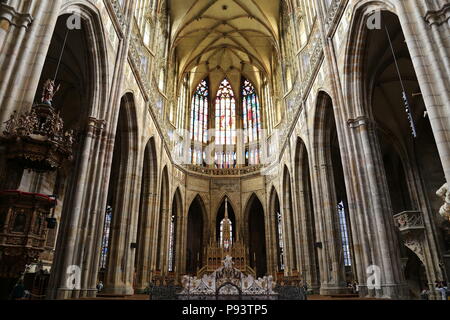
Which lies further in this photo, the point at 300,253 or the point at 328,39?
the point at 300,253

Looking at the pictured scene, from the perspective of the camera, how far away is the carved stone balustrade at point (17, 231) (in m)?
6.21

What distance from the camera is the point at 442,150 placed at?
6.71 meters

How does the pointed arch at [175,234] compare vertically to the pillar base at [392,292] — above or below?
above

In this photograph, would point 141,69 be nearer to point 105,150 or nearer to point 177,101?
point 105,150

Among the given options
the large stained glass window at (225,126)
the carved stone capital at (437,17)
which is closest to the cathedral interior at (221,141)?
the carved stone capital at (437,17)

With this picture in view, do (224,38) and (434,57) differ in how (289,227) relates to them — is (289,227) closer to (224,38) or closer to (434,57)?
(434,57)

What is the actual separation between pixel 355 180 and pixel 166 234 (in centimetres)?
1649

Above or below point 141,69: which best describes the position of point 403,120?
below

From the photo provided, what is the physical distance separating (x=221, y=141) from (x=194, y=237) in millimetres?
10577

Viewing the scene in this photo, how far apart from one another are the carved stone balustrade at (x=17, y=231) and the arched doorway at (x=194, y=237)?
78.1 ft

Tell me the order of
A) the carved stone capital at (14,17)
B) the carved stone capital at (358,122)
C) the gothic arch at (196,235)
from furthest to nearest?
1. the gothic arch at (196,235)
2. the carved stone capital at (358,122)
3. the carved stone capital at (14,17)

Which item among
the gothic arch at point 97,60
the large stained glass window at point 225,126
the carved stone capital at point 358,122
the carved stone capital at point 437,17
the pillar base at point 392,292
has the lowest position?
the pillar base at point 392,292

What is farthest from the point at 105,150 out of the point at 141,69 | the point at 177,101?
the point at 177,101

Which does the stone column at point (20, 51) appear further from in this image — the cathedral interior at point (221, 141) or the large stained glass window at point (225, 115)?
the large stained glass window at point (225, 115)
